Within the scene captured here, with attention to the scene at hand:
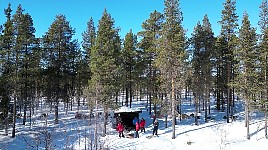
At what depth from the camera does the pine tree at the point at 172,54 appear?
28.3 m

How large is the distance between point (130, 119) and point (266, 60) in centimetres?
1542

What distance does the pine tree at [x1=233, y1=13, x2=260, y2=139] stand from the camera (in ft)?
93.1

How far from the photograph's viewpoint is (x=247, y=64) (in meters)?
28.7

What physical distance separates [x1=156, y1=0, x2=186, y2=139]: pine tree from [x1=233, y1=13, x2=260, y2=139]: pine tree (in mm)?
5672

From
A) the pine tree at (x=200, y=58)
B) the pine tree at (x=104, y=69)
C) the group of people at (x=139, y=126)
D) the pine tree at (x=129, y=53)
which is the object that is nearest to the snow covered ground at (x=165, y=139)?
the group of people at (x=139, y=126)

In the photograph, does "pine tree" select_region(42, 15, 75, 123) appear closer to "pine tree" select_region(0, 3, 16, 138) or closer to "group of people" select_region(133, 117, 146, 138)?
"pine tree" select_region(0, 3, 16, 138)

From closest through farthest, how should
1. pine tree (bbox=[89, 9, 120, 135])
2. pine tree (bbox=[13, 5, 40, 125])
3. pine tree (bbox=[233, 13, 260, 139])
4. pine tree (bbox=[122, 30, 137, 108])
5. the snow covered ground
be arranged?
1. the snow covered ground
2. pine tree (bbox=[233, 13, 260, 139])
3. pine tree (bbox=[89, 9, 120, 135])
4. pine tree (bbox=[13, 5, 40, 125])
5. pine tree (bbox=[122, 30, 137, 108])

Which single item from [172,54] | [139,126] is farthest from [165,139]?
[172,54]

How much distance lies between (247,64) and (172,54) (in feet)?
24.4

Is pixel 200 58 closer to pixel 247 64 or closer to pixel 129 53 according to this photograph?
pixel 247 64

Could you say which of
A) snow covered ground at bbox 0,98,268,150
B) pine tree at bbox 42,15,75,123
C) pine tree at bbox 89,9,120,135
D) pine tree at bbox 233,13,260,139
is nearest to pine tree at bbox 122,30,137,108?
pine tree at bbox 42,15,75,123

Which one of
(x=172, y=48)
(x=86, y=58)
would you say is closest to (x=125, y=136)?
(x=172, y=48)

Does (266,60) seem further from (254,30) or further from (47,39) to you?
(47,39)

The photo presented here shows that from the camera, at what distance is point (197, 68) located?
3562 cm
